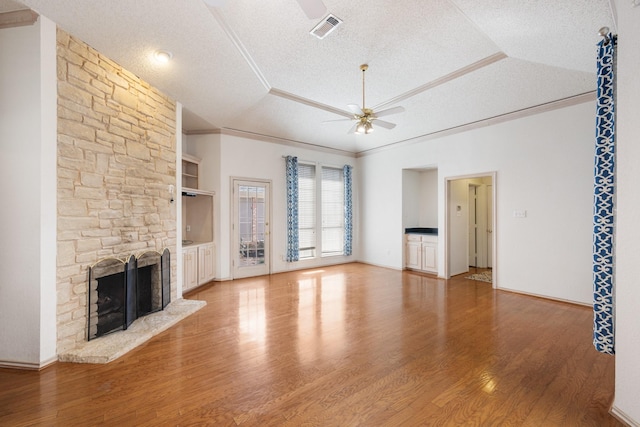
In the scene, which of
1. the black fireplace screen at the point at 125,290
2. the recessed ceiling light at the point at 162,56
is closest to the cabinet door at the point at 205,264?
the black fireplace screen at the point at 125,290

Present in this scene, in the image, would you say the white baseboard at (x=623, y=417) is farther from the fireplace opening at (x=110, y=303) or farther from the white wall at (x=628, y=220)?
the fireplace opening at (x=110, y=303)

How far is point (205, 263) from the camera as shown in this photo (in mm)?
5426

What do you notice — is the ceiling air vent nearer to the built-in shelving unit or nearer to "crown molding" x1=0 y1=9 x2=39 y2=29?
"crown molding" x1=0 y1=9 x2=39 y2=29

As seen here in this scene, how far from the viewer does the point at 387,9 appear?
2955 mm

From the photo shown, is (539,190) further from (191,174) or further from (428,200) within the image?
(191,174)

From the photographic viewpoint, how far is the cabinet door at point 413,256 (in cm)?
663

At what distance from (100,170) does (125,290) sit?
4.64 feet

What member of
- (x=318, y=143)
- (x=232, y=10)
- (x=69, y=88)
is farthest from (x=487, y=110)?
(x=69, y=88)

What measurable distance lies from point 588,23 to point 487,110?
214 cm

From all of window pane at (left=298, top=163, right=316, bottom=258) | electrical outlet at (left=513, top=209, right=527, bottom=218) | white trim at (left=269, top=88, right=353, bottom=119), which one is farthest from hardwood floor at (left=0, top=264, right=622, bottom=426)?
white trim at (left=269, top=88, right=353, bottom=119)

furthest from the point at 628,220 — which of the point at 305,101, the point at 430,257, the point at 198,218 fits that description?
the point at 198,218

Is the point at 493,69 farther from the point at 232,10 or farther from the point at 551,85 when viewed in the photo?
the point at 232,10

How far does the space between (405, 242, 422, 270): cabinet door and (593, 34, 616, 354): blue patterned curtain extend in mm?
4306

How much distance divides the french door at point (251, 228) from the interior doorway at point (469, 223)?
3913 millimetres
